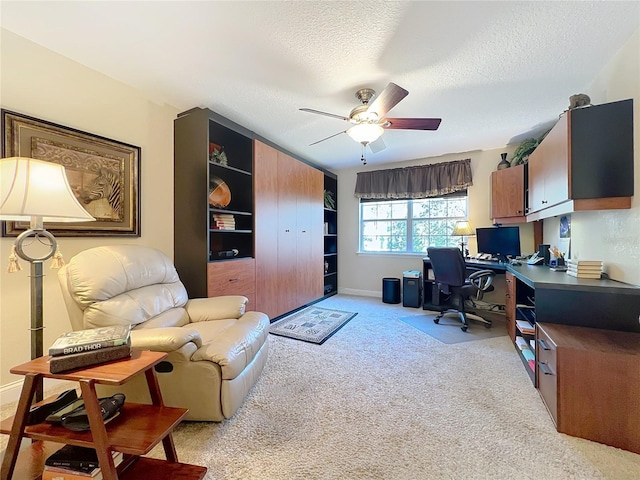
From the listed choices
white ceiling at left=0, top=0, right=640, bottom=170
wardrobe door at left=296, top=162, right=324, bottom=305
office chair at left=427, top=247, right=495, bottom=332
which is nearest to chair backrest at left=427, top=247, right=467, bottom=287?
office chair at left=427, top=247, right=495, bottom=332

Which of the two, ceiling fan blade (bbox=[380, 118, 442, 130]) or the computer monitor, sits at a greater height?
ceiling fan blade (bbox=[380, 118, 442, 130])

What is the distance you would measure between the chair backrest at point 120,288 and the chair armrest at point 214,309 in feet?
0.23

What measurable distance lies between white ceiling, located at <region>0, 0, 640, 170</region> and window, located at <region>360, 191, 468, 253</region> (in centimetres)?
184

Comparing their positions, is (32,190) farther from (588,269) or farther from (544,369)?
(588,269)

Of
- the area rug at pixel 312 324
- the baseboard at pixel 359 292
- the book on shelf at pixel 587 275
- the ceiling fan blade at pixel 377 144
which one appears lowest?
the area rug at pixel 312 324

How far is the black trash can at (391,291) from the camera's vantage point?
437cm

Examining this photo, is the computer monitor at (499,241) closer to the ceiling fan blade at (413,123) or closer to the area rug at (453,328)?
the area rug at (453,328)

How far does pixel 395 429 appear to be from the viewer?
5.01ft

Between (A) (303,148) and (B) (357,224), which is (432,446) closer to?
(A) (303,148)

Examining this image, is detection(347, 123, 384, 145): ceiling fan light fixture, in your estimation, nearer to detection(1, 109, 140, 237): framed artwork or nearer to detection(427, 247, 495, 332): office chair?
detection(427, 247, 495, 332): office chair

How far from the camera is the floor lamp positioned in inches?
43.8

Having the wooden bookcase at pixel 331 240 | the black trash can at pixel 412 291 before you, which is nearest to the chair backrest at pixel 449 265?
the black trash can at pixel 412 291

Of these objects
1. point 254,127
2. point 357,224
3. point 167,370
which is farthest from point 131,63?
point 357,224

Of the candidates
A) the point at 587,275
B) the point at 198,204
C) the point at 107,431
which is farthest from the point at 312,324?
the point at 587,275
